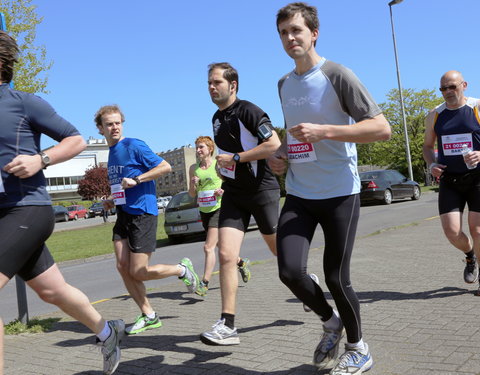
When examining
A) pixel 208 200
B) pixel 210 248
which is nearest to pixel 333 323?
pixel 210 248

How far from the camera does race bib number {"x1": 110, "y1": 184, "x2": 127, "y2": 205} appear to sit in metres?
5.05

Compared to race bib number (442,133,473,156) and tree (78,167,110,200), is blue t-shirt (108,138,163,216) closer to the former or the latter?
race bib number (442,133,473,156)

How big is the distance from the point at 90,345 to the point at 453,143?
384 cm

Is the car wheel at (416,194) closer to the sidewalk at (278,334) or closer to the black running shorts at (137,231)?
the sidewalk at (278,334)

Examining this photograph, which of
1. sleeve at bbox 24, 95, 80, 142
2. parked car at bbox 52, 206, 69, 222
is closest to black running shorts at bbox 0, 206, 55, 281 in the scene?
sleeve at bbox 24, 95, 80, 142

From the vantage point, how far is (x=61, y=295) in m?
3.28

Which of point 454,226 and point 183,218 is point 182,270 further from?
point 183,218

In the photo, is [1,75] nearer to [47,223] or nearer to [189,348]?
[47,223]

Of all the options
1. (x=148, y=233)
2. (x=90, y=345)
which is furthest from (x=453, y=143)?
(x=90, y=345)

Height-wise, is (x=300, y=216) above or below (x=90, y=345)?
above

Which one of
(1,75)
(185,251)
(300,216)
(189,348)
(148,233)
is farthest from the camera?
(185,251)

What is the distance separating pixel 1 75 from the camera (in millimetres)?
3025

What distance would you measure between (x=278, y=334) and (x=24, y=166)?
252 centimetres

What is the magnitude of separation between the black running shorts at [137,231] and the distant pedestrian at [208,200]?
1.51 metres
